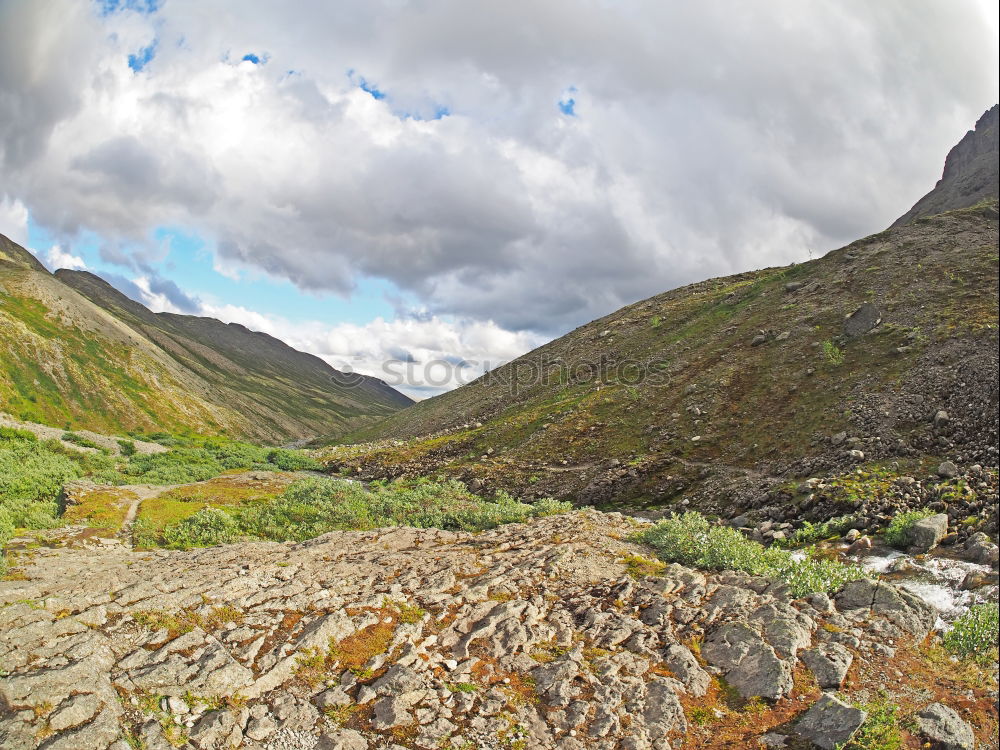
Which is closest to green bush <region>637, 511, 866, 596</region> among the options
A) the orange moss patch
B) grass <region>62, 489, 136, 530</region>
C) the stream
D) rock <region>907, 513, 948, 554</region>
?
Result: the stream

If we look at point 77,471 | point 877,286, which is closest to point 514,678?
point 77,471

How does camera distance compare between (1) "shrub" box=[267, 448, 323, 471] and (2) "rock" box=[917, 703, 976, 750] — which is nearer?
(2) "rock" box=[917, 703, 976, 750]

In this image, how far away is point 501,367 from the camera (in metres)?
100

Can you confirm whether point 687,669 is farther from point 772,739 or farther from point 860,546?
point 860,546

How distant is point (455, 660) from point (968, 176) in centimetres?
10759

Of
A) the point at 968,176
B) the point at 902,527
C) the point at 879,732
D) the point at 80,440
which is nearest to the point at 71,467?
the point at 80,440

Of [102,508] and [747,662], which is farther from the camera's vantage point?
[102,508]

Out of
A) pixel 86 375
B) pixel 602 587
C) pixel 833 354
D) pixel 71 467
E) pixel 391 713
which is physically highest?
pixel 86 375

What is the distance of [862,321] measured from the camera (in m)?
34.2

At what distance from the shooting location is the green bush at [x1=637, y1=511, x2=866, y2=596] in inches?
468

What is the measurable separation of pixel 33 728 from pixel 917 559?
59.5 feet

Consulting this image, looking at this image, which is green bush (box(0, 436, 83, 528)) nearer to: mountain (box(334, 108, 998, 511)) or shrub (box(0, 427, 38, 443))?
shrub (box(0, 427, 38, 443))

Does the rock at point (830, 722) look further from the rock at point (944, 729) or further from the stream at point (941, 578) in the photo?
the stream at point (941, 578)

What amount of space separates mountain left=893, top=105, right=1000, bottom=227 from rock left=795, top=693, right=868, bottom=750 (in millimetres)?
64455
